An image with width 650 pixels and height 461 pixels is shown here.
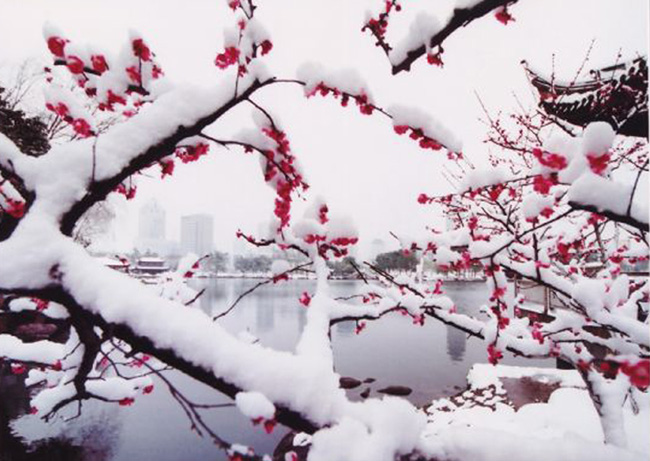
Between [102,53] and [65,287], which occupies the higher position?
[102,53]

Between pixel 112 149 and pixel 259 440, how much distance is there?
834 cm

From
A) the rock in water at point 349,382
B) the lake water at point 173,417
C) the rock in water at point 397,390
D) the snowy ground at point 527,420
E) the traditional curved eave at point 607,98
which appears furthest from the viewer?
the rock in water at point 349,382

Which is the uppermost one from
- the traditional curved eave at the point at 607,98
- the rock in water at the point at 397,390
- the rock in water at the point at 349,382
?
the traditional curved eave at the point at 607,98

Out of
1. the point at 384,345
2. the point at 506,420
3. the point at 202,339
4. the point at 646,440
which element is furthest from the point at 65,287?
the point at 384,345

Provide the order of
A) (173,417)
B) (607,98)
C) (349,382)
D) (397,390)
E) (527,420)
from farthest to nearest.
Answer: (349,382) < (397,390) < (173,417) < (527,420) < (607,98)

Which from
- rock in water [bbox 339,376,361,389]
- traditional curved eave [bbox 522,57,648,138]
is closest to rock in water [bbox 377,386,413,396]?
rock in water [bbox 339,376,361,389]

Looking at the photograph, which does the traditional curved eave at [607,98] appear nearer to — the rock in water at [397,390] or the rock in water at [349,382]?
the rock in water at [397,390]

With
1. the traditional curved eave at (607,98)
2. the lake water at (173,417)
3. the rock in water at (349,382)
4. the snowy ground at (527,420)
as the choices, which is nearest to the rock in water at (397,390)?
the lake water at (173,417)

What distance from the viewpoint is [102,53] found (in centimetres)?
225

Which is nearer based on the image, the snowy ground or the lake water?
the snowy ground

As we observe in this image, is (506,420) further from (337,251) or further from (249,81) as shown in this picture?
(249,81)

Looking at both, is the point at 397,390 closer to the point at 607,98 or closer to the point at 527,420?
the point at 527,420

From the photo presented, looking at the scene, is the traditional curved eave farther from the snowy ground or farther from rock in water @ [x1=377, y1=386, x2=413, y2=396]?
rock in water @ [x1=377, y1=386, x2=413, y2=396]

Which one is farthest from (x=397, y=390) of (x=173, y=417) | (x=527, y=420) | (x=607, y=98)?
(x=607, y=98)
